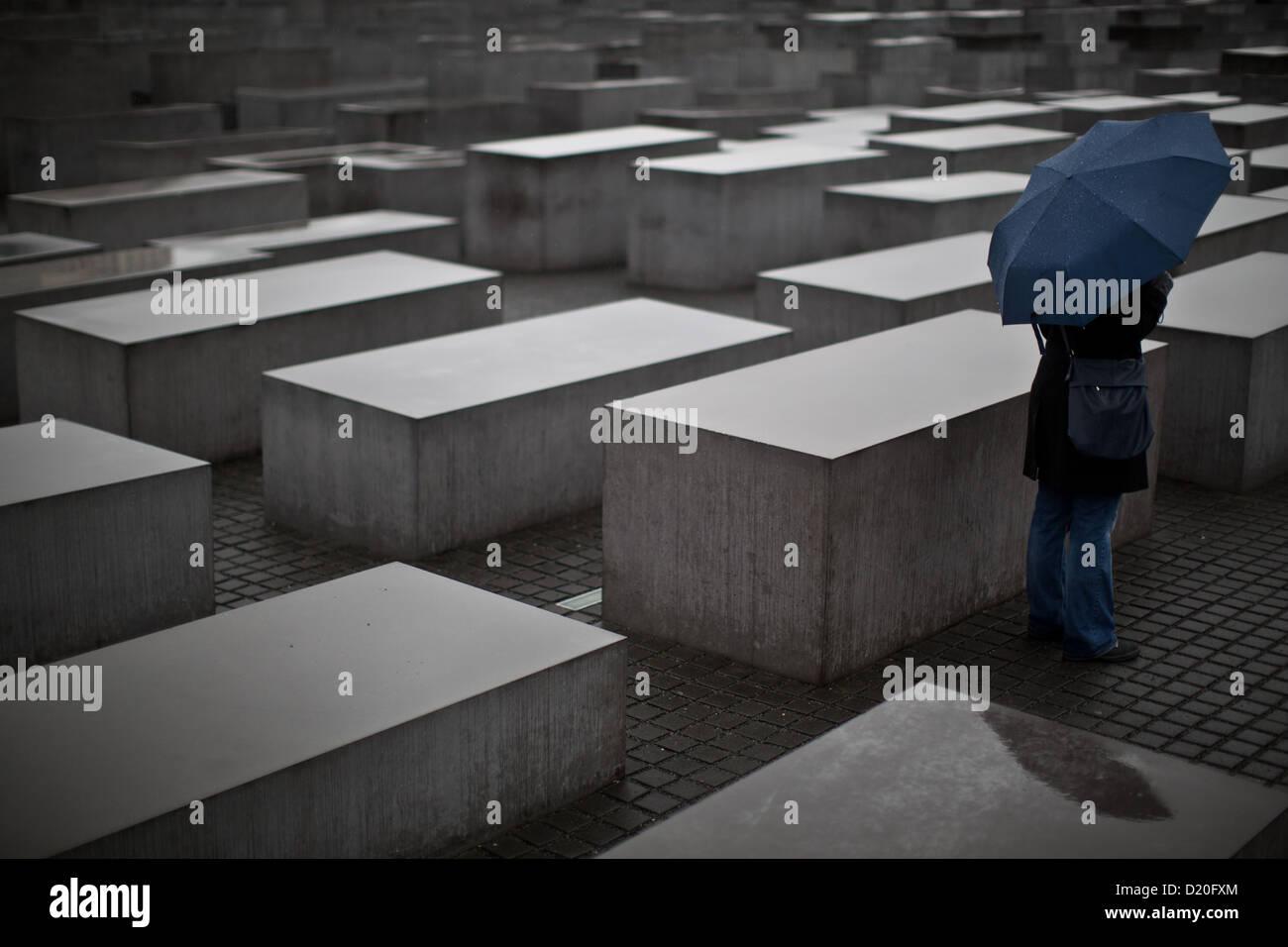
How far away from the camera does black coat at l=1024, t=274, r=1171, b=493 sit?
224 inches

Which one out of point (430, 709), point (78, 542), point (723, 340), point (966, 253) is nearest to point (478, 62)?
point (966, 253)

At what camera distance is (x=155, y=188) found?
13.7 m

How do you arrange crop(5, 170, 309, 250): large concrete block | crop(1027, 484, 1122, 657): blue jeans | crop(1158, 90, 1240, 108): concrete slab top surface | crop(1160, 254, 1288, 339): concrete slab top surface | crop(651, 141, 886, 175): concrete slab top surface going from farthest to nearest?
crop(1158, 90, 1240, 108): concrete slab top surface → crop(651, 141, 886, 175): concrete slab top surface → crop(5, 170, 309, 250): large concrete block → crop(1160, 254, 1288, 339): concrete slab top surface → crop(1027, 484, 1122, 657): blue jeans

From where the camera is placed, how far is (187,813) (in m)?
3.89

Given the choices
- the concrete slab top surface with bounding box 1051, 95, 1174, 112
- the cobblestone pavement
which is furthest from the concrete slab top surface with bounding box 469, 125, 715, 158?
the cobblestone pavement

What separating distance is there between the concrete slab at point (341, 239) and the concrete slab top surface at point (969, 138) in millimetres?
5169

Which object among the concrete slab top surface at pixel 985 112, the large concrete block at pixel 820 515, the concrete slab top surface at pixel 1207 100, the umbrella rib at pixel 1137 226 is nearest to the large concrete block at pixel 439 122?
the concrete slab top surface at pixel 985 112

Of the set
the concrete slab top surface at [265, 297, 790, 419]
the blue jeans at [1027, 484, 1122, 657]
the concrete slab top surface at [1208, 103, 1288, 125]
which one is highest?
the concrete slab top surface at [1208, 103, 1288, 125]

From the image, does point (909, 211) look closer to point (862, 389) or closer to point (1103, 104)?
point (862, 389)

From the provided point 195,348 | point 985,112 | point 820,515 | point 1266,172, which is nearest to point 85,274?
point 195,348

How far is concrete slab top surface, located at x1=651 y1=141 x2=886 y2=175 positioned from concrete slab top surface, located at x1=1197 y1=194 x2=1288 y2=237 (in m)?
3.78

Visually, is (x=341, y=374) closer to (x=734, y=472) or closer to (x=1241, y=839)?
(x=734, y=472)

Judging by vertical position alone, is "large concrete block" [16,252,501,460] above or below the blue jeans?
above

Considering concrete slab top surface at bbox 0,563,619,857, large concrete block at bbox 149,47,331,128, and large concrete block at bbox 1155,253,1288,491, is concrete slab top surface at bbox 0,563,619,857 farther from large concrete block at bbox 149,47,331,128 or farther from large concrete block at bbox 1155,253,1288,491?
large concrete block at bbox 149,47,331,128
